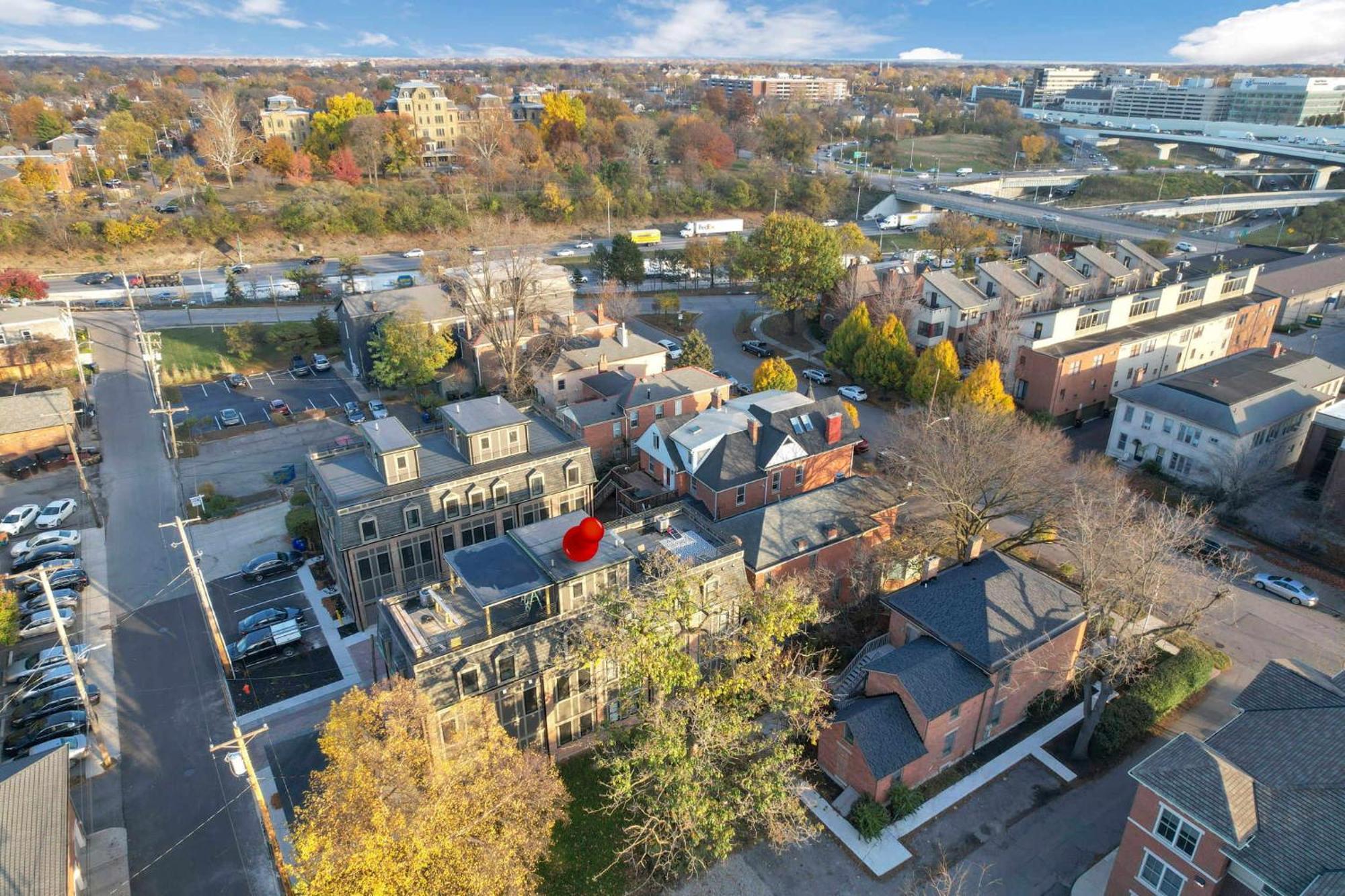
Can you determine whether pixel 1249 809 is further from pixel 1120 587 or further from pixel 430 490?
pixel 430 490

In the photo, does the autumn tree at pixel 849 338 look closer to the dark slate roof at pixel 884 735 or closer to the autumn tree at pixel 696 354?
the autumn tree at pixel 696 354

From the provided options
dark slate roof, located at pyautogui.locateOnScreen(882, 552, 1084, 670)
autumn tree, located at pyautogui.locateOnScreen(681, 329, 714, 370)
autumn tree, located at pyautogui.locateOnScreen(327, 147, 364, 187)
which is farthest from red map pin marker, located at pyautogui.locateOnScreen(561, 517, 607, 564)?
autumn tree, located at pyautogui.locateOnScreen(327, 147, 364, 187)

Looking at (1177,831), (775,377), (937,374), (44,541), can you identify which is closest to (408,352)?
(44,541)

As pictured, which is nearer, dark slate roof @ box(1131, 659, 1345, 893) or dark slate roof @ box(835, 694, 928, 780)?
dark slate roof @ box(1131, 659, 1345, 893)

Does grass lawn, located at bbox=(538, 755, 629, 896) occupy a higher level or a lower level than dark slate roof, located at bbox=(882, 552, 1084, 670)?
lower

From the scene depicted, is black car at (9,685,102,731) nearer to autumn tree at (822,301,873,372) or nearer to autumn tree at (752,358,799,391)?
autumn tree at (752,358,799,391)

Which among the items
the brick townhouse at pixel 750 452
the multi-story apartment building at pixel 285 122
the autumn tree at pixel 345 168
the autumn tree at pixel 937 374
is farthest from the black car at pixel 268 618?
the multi-story apartment building at pixel 285 122

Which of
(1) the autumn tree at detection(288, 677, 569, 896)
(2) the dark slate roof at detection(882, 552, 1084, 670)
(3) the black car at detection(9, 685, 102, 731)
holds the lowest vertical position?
(3) the black car at detection(9, 685, 102, 731)
